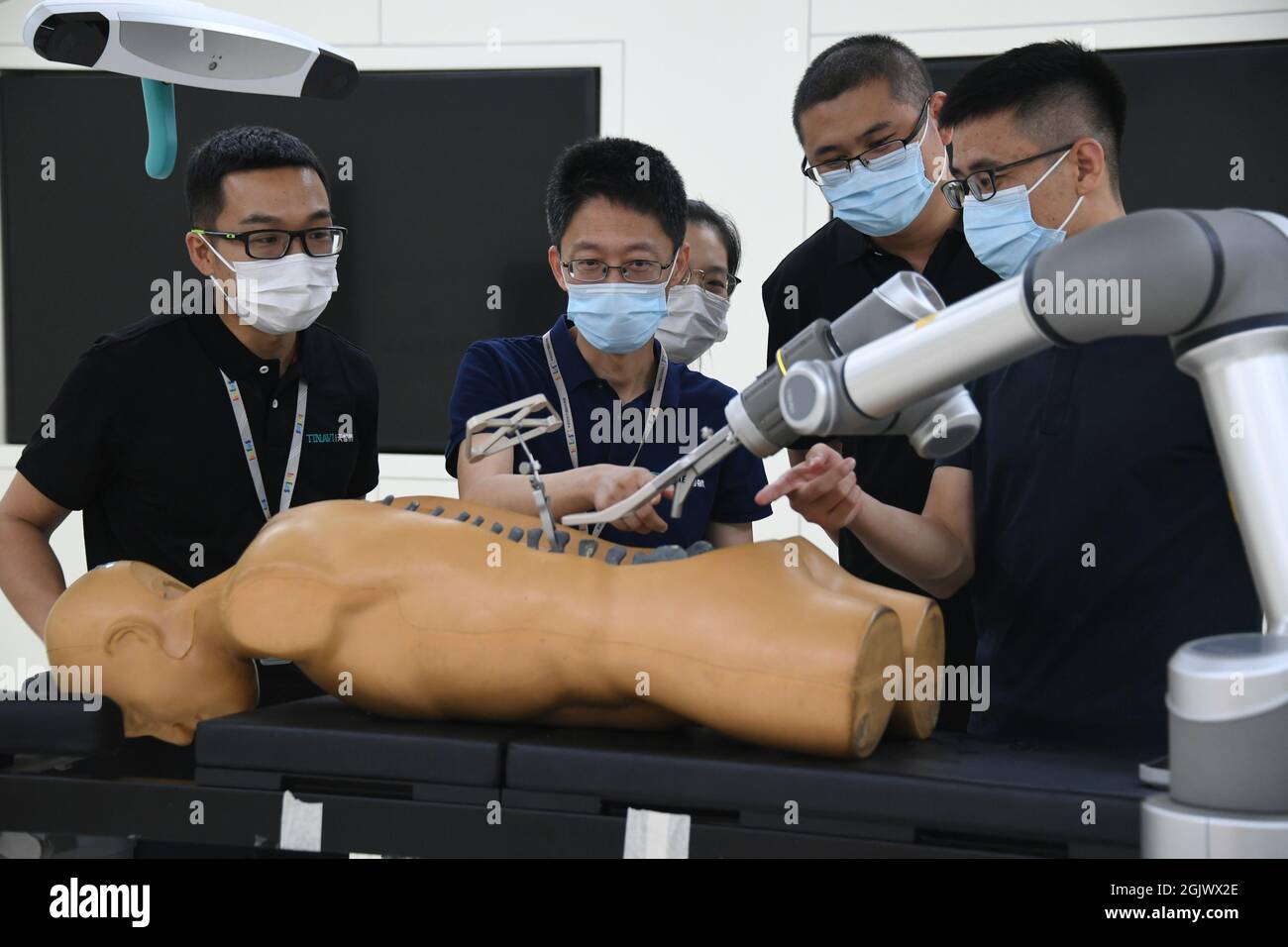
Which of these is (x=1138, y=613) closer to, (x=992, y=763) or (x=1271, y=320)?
(x=992, y=763)

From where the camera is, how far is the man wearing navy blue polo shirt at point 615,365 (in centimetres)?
178

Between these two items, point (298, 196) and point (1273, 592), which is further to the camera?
point (298, 196)

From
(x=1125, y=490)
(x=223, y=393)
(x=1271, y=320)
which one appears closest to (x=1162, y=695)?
(x=1125, y=490)

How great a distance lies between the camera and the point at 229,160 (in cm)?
197

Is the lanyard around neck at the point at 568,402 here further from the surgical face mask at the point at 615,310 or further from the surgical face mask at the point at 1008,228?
the surgical face mask at the point at 1008,228

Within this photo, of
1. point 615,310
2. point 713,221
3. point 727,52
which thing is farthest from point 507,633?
point 727,52

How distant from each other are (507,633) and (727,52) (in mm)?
2941

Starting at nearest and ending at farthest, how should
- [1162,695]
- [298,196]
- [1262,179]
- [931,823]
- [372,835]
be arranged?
[931,823], [372,835], [1162,695], [298,196], [1262,179]

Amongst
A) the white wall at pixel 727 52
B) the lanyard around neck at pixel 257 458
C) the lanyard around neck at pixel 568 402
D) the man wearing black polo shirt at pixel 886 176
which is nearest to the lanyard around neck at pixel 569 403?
the lanyard around neck at pixel 568 402

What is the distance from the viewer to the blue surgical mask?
177cm

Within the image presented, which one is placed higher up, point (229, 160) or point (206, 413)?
point (229, 160)

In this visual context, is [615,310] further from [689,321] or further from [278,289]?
[689,321]

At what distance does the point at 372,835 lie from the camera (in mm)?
1115

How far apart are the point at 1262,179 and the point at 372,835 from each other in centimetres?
322
